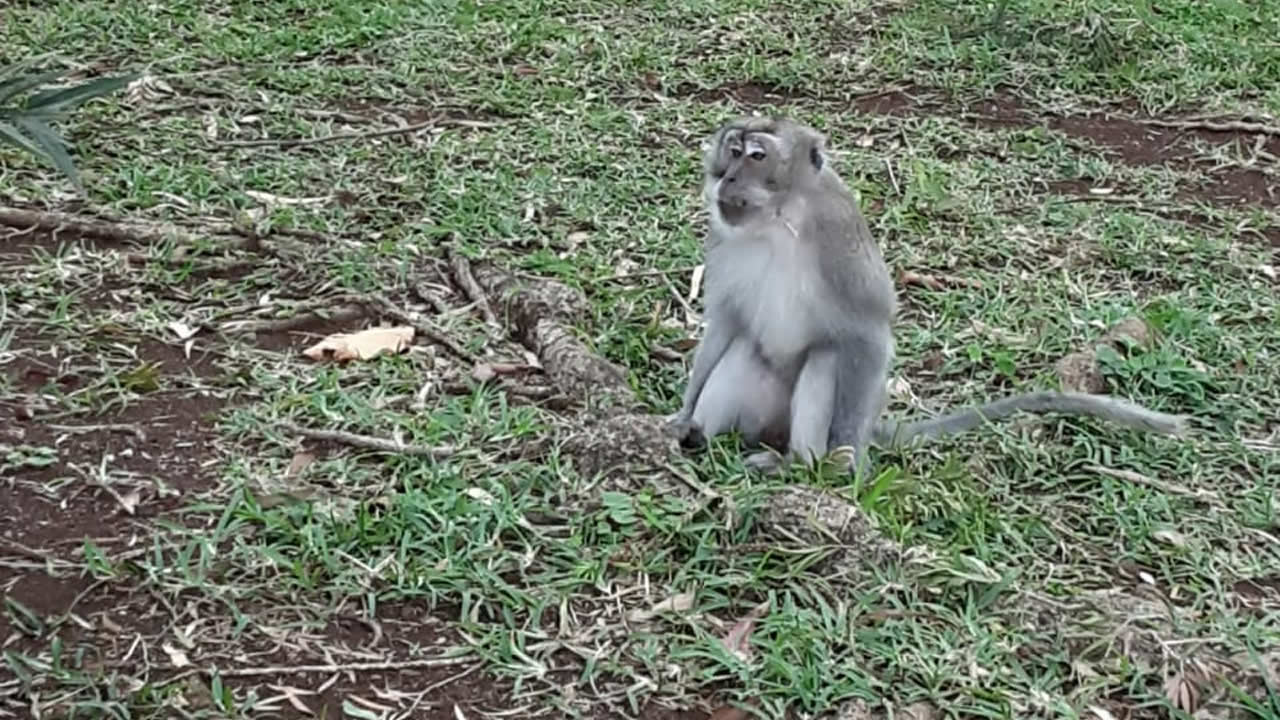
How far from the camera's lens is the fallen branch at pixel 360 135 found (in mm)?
5867

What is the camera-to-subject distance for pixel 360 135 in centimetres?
605

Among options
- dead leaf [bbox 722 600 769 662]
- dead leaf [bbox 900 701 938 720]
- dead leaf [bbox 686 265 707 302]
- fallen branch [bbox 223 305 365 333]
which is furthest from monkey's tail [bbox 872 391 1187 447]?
fallen branch [bbox 223 305 365 333]

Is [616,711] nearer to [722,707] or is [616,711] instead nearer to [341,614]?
[722,707]

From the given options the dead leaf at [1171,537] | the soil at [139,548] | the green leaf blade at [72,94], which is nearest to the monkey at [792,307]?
the dead leaf at [1171,537]

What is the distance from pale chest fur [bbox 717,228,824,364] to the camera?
3979mm

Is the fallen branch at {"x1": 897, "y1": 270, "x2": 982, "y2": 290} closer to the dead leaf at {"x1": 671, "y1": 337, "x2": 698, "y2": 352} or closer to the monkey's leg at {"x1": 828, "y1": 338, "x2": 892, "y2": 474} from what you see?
the dead leaf at {"x1": 671, "y1": 337, "x2": 698, "y2": 352}

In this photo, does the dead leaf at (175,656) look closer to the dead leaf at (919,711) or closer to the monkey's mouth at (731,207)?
the dead leaf at (919,711)

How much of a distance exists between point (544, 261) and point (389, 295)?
530mm

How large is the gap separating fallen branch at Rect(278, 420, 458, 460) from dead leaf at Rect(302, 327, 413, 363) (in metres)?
0.45

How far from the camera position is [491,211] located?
548 centimetres

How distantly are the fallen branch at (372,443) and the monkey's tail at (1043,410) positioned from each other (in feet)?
3.55

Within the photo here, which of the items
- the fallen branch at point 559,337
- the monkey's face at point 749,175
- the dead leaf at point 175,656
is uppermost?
the monkey's face at point 749,175

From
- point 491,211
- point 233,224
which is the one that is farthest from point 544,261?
point 233,224

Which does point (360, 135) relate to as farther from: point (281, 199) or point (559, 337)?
point (559, 337)
